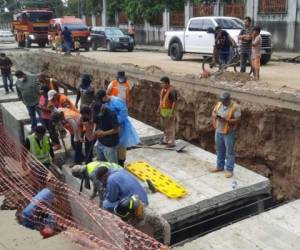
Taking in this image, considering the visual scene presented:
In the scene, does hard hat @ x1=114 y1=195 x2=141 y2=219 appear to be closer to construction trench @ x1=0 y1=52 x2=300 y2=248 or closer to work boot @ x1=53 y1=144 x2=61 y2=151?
construction trench @ x1=0 y1=52 x2=300 y2=248

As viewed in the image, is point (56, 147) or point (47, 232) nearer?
point (47, 232)

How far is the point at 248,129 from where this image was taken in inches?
386

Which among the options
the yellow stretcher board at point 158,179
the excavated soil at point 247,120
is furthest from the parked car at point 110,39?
the yellow stretcher board at point 158,179

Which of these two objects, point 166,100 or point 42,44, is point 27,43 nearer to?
point 42,44

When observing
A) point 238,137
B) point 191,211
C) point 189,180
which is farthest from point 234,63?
point 191,211

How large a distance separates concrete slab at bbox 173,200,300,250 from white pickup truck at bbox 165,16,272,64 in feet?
37.1

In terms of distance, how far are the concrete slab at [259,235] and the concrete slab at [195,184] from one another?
0.78 m

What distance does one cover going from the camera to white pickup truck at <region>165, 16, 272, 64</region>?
56.1 ft

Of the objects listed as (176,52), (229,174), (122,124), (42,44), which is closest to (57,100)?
(122,124)

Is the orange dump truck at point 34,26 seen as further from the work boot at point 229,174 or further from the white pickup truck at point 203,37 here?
the work boot at point 229,174

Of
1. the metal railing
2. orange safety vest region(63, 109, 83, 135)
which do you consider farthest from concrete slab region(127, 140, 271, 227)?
the metal railing

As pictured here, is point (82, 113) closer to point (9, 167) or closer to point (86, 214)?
point (86, 214)

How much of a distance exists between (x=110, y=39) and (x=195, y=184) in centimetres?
2060

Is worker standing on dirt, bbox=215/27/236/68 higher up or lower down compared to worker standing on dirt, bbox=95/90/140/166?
higher up
